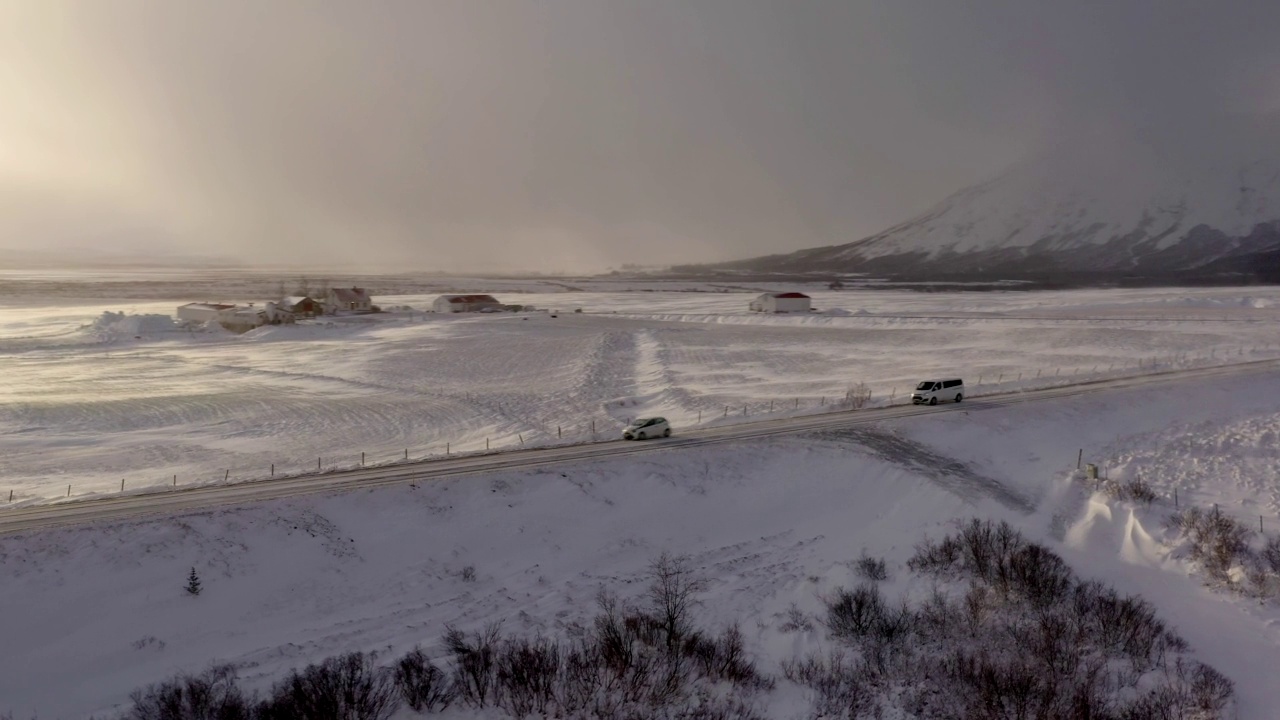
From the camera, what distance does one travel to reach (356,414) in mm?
40656

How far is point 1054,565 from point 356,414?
3283 centimetres

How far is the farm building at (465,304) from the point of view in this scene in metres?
103

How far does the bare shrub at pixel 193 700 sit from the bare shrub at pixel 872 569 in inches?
588

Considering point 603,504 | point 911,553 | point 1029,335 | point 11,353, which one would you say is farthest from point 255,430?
point 1029,335

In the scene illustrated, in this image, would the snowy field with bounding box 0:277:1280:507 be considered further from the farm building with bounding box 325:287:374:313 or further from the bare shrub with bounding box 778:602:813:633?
the bare shrub with bounding box 778:602:813:633

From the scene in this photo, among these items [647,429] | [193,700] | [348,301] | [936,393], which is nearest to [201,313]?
[348,301]

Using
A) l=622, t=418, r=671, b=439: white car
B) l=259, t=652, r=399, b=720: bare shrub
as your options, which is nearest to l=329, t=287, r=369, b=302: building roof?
l=622, t=418, r=671, b=439: white car

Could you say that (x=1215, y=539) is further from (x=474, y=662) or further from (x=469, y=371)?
(x=469, y=371)

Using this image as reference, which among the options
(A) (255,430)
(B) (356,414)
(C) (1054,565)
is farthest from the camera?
(B) (356,414)

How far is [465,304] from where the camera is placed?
340 feet

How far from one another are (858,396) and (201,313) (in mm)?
74719

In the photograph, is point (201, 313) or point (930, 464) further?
point (201, 313)

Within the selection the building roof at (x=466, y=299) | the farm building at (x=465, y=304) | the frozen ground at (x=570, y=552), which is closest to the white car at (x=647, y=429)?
the frozen ground at (x=570, y=552)

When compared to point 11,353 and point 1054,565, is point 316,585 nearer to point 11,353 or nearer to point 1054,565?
point 1054,565
